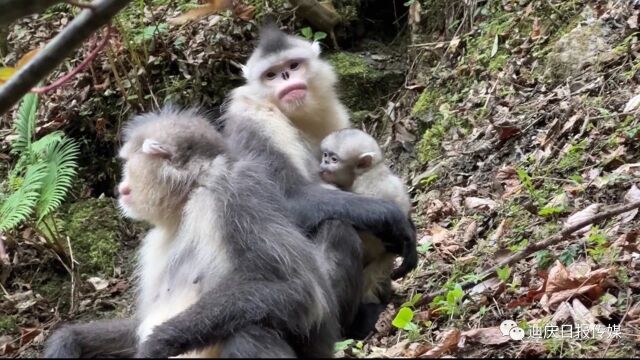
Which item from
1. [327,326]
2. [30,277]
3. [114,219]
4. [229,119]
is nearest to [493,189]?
[229,119]

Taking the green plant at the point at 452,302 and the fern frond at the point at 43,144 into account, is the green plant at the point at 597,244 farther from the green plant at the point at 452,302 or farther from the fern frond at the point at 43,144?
the fern frond at the point at 43,144

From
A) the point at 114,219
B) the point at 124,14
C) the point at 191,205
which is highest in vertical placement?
the point at 191,205

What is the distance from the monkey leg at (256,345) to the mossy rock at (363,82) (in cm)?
597

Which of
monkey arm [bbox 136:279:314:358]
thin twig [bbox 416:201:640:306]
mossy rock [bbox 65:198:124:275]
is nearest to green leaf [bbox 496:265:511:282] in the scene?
thin twig [bbox 416:201:640:306]

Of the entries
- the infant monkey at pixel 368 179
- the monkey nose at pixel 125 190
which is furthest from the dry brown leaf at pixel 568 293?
the monkey nose at pixel 125 190

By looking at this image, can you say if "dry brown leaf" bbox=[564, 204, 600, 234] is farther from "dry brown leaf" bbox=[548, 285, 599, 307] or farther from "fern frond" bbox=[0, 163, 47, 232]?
"fern frond" bbox=[0, 163, 47, 232]

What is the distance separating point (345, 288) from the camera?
461 centimetres

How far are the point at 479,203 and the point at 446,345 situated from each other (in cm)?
245

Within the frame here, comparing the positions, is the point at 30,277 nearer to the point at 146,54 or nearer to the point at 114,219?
the point at 114,219

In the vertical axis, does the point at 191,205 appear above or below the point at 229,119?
above

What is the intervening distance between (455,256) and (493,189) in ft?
3.14

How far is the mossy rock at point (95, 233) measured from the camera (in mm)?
7906

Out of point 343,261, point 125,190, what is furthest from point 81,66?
point 343,261

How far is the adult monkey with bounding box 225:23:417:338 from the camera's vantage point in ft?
16.1
